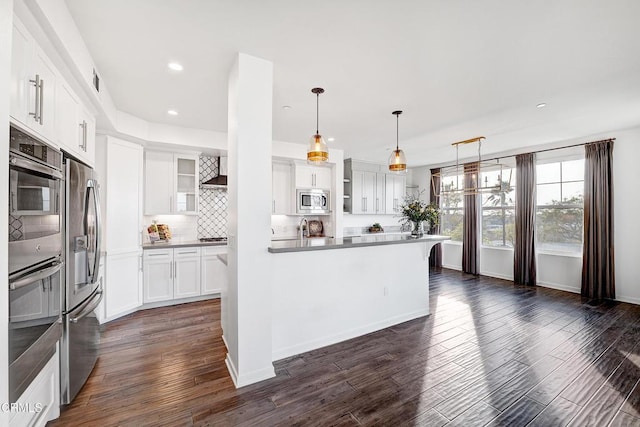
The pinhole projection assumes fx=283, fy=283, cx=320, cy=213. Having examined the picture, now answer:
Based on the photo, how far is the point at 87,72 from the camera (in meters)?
2.27

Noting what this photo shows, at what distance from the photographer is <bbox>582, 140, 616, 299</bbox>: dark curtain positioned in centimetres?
447

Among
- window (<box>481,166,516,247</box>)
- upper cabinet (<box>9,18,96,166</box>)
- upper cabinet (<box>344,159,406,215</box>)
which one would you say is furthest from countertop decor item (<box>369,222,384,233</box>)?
upper cabinet (<box>9,18,96,166</box>)

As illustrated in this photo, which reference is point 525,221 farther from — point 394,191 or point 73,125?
point 73,125

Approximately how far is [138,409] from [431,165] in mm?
7379

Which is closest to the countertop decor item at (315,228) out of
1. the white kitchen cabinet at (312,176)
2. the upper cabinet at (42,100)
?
the white kitchen cabinet at (312,176)

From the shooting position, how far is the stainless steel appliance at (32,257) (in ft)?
4.51

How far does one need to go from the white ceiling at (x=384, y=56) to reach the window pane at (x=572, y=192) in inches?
53.3

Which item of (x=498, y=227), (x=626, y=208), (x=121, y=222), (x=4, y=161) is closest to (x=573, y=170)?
(x=626, y=208)

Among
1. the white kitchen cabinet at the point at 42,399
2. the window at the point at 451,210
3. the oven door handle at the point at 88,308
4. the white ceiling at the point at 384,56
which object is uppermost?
the white ceiling at the point at 384,56

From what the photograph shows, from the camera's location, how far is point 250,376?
230cm

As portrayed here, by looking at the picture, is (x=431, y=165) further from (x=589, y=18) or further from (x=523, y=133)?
(x=589, y=18)

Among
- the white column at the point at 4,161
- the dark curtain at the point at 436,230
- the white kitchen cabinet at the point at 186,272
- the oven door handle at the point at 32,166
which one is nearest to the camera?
the white column at the point at 4,161

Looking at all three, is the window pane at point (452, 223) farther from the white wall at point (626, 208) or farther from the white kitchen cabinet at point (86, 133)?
the white kitchen cabinet at point (86, 133)

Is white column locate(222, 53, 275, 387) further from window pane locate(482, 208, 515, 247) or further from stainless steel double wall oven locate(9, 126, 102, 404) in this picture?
window pane locate(482, 208, 515, 247)
